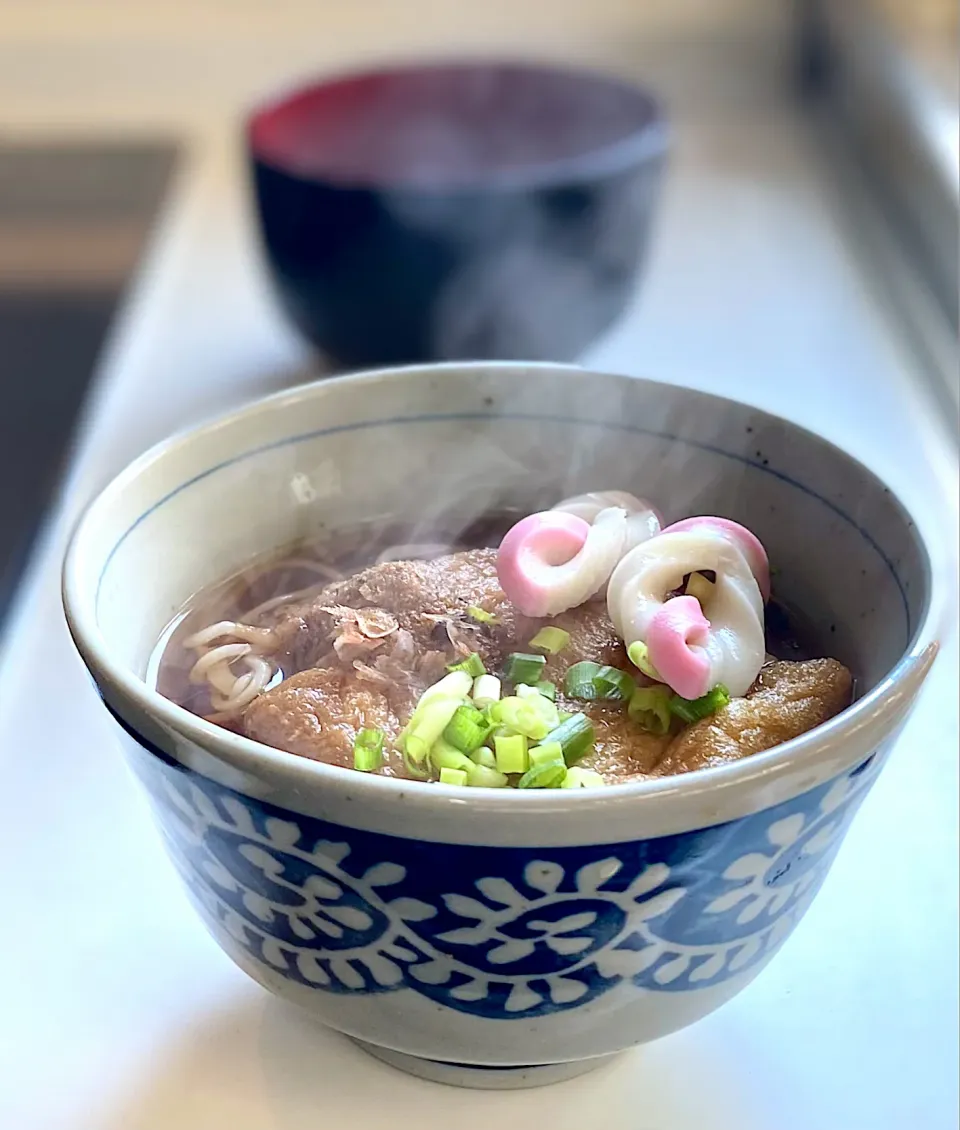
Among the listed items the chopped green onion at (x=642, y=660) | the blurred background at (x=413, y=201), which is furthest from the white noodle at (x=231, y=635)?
the blurred background at (x=413, y=201)

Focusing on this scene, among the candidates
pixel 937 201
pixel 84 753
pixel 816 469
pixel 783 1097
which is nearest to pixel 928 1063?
pixel 783 1097

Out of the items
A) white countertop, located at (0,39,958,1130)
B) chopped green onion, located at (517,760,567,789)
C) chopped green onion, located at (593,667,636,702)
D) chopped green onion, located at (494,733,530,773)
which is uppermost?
chopped green onion, located at (517,760,567,789)

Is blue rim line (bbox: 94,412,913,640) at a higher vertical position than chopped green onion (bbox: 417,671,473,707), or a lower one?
higher

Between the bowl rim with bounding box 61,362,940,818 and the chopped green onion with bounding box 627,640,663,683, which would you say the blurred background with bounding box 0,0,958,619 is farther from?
the bowl rim with bounding box 61,362,940,818

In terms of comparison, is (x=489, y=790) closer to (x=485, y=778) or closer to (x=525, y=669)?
(x=485, y=778)

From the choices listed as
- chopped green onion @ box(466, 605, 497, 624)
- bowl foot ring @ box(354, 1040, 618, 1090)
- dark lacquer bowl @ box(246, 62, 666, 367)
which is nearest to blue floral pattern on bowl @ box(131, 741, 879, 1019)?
bowl foot ring @ box(354, 1040, 618, 1090)

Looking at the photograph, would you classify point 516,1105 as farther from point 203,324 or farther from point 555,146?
point 555,146

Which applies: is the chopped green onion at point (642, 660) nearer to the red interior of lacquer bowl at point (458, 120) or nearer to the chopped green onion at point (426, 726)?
the chopped green onion at point (426, 726)

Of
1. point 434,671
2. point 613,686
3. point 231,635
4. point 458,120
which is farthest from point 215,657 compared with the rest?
point 458,120
